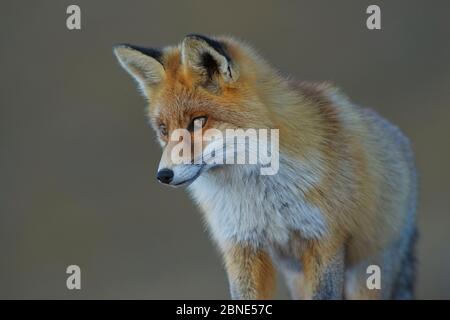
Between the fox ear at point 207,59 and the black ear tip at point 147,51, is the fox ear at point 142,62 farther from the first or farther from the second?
the fox ear at point 207,59

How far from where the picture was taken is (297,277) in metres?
4.18

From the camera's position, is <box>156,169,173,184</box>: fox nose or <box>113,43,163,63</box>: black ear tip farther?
<box>113,43,163,63</box>: black ear tip

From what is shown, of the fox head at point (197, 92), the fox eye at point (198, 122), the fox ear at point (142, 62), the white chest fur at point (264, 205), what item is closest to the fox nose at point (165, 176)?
the fox head at point (197, 92)

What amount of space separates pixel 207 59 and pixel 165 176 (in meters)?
0.56

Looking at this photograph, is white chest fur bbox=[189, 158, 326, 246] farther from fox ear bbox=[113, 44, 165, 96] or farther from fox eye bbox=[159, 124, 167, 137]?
fox ear bbox=[113, 44, 165, 96]

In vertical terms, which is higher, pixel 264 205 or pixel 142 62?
pixel 142 62

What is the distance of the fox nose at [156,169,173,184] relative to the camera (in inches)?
129

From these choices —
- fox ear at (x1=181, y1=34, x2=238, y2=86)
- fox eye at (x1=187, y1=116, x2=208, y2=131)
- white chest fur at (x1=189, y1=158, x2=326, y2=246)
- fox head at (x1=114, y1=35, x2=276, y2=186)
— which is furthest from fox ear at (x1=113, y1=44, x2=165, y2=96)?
white chest fur at (x1=189, y1=158, x2=326, y2=246)

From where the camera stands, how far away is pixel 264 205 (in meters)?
3.72

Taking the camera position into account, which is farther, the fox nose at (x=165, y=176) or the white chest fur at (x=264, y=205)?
the white chest fur at (x=264, y=205)

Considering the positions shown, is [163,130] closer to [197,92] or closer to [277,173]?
[197,92]

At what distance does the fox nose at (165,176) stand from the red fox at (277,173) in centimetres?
5

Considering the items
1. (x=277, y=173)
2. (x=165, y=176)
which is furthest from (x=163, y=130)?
(x=277, y=173)

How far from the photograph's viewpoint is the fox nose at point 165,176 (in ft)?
10.8
